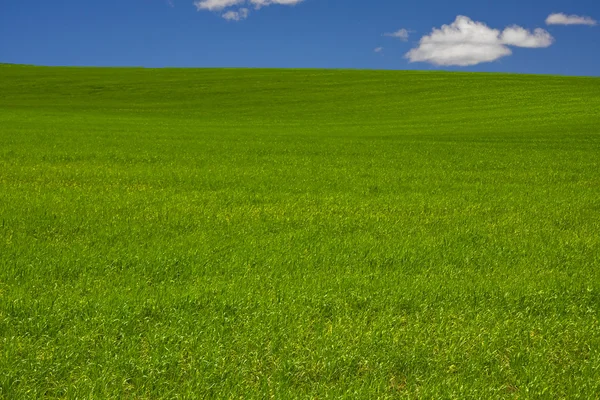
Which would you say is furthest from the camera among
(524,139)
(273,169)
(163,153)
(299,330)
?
(524,139)

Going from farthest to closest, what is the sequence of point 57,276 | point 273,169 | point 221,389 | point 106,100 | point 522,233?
1. point 106,100
2. point 273,169
3. point 522,233
4. point 57,276
5. point 221,389

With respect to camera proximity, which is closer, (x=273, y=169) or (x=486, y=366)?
(x=486, y=366)

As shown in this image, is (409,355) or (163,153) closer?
(409,355)

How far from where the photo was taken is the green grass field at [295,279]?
425 centimetres

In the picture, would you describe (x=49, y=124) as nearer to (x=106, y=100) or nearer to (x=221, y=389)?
(x=106, y=100)

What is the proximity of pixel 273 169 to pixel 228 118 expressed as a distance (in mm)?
26073

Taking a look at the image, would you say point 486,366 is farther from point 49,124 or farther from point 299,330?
point 49,124

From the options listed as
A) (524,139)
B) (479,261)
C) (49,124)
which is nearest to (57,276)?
(479,261)

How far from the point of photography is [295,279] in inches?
241

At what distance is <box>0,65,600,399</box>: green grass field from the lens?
4254 millimetres

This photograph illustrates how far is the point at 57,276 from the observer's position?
233 inches

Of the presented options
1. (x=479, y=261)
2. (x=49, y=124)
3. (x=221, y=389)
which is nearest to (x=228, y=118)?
(x=49, y=124)

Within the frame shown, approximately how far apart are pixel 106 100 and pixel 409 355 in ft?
167

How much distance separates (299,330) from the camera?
4.88 m
